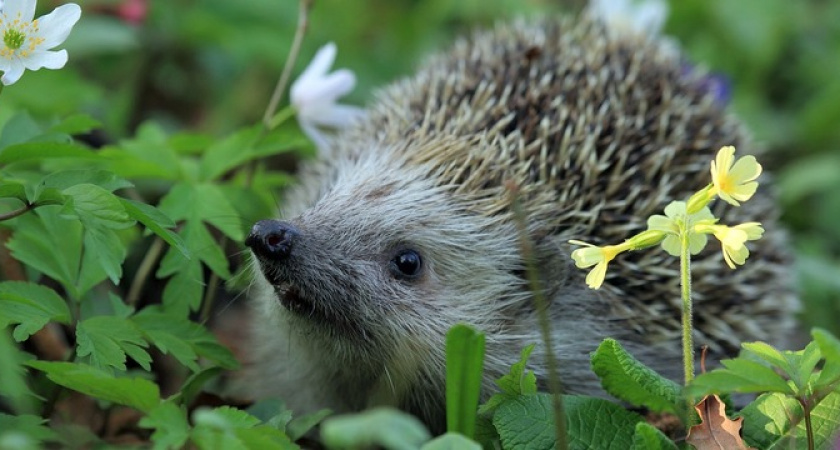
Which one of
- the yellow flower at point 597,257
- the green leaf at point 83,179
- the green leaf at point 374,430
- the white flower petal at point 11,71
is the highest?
the white flower petal at point 11,71

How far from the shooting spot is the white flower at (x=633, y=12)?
362cm

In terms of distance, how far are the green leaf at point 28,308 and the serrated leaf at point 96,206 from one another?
22 cm

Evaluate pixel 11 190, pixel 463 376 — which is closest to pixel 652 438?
pixel 463 376

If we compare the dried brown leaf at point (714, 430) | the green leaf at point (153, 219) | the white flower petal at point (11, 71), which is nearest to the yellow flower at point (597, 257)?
the dried brown leaf at point (714, 430)

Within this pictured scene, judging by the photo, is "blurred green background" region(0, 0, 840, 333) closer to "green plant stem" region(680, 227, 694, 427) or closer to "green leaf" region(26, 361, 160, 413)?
"green leaf" region(26, 361, 160, 413)

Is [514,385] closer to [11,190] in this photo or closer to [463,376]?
[463,376]

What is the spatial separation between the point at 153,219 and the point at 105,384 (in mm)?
354

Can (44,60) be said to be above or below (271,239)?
above

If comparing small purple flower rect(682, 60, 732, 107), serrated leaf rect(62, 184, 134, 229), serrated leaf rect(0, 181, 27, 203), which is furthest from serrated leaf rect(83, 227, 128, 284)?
small purple flower rect(682, 60, 732, 107)

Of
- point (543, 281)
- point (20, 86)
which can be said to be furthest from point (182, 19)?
point (543, 281)

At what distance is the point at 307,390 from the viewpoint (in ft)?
8.94

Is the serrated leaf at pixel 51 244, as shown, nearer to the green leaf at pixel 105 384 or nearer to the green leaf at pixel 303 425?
the green leaf at pixel 105 384

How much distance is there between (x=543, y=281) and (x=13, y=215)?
1.26 meters

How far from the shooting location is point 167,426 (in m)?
1.70
